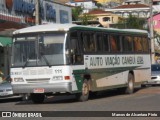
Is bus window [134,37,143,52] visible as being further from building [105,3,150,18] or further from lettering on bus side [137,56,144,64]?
building [105,3,150,18]

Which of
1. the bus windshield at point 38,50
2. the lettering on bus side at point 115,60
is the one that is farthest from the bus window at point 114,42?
the bus windshield at point 38,50

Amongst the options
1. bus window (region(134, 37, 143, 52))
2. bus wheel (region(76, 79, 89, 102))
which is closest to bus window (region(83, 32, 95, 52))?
bus wheel (region(76, 79, 89, 102))

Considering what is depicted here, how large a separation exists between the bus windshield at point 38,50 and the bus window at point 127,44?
6.69 meters

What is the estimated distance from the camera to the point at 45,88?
2120cm

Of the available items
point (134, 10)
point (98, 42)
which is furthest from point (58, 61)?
point (134, 10)

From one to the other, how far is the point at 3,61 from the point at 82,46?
16.8 meters

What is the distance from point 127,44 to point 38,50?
7.53 meters

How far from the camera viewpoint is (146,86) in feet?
118

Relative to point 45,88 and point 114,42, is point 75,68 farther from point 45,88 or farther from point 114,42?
point 114,42

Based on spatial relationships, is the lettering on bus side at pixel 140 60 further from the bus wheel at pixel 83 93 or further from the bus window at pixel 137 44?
the bus wheel at pixel 83 93

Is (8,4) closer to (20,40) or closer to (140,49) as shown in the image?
(140,49)

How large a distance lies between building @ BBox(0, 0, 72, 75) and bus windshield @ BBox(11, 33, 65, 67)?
10633mm

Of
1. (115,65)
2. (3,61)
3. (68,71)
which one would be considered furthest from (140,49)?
(3,61)

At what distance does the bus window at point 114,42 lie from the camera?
2590cm
